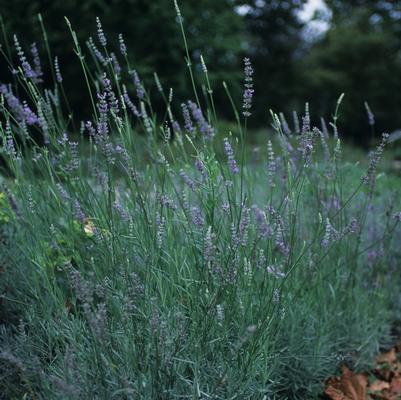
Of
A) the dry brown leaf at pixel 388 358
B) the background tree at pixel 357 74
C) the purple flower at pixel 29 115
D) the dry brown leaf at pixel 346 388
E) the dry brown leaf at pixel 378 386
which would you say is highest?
the purple flower at pixel 29 115

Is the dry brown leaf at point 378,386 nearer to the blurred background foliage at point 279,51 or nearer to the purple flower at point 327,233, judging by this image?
the purple flower at point 327,233

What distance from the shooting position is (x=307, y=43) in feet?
68.6

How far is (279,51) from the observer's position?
19.5 meters

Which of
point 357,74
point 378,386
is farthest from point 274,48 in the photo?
point 378,386

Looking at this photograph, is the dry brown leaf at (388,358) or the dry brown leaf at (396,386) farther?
the dry brown leaf at (388,358)

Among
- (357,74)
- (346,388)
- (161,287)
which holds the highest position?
(161,287)

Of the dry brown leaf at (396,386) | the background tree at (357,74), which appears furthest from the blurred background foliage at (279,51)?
the dry brown leaf at (396,386)

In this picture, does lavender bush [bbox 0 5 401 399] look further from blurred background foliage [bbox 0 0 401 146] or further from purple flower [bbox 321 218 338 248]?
blurred background foliage [bbox 0 0 401 146]

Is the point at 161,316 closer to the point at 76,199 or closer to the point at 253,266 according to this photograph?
the point at 253,266

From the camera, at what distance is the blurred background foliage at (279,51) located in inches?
451

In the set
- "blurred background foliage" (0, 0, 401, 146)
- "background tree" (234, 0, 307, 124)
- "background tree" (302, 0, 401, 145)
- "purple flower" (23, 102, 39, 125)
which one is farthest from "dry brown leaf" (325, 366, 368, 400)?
"background tree" (234, 0, 307, 124)

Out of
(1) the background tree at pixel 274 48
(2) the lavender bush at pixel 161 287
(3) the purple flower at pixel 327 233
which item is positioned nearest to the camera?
(2) the lavender bush at pixel 161 287

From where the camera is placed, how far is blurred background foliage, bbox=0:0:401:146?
11461 millimetres

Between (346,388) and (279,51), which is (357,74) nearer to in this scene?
(279,51)
